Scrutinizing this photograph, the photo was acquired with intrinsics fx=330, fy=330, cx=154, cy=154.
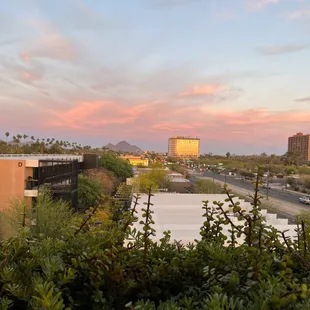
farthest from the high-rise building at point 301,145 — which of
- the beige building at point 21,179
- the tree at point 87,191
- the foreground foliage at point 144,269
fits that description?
the foreground foliage at point 144,269

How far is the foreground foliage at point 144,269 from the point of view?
4.28ft

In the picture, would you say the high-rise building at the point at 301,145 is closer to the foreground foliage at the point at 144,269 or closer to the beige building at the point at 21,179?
the beige building at the point at 21,179

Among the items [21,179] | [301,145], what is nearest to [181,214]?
[21,179]

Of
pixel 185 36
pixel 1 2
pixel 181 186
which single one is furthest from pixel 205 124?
pixel 1 2

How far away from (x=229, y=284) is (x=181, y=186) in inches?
1369

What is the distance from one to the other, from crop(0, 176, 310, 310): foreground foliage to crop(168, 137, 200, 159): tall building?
7075 inches

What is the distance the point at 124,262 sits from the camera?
172 cm

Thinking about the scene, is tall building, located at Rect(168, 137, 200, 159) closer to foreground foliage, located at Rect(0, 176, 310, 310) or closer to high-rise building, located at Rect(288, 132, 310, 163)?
high-rise building, located at Rect(288, 132, 310, 163)

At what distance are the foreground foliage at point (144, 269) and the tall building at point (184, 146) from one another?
180m

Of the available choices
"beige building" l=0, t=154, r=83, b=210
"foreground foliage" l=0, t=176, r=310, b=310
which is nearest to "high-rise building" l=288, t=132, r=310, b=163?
"beige building" l=0, t=154, r=83, b=210

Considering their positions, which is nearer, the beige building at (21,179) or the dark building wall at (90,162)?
the beige building at (21,179)

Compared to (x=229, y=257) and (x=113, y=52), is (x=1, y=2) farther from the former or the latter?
(x=229, y=257)

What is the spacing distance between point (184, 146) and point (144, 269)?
182m

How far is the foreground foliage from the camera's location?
4.28ft
